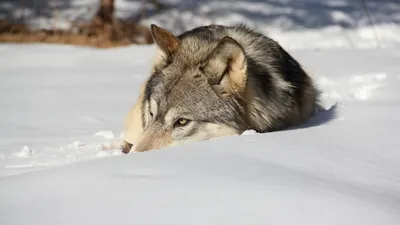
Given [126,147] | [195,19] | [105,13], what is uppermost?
[126,147]

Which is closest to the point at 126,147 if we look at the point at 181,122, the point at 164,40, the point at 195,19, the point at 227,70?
the point at 181,122

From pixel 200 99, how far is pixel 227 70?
0.84ft

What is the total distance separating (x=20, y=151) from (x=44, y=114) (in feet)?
5.04

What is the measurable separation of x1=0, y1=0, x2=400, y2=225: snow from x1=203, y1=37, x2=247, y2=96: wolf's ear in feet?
1.64

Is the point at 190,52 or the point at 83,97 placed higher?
the point at 190,52

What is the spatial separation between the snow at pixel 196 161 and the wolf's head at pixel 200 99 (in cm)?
39

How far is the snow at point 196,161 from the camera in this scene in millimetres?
2318

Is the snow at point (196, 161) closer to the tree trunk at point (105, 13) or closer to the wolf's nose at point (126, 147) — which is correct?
the wolf's nose at point (126, 147)

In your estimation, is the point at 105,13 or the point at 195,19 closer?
the point at 105,13

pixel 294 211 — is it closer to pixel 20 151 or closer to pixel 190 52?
pixel 190 52

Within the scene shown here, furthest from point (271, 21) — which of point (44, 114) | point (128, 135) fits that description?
point (128, 135)

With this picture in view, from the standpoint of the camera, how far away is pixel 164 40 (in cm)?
441

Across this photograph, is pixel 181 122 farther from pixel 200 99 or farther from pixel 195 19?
pixel 195 19

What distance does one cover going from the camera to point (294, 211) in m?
2.32
